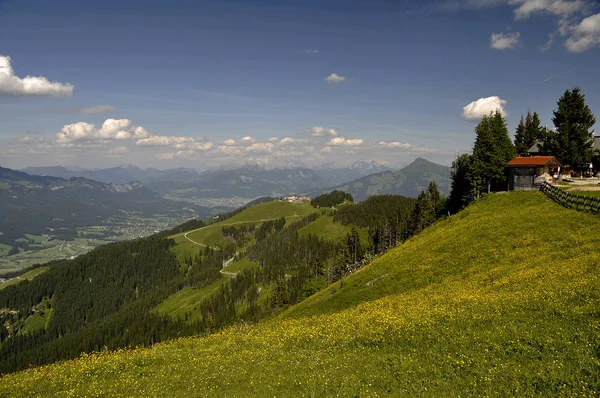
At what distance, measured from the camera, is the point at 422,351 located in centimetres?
2069

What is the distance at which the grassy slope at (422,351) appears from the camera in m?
16.6

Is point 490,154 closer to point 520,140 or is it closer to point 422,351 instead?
point 520,140

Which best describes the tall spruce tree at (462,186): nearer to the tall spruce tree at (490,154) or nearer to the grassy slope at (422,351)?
the tall spruce tree at (490,154)

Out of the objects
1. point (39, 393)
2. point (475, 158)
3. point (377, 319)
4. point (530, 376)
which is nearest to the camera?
point (530, 376)

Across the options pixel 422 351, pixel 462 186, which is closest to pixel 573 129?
pixel 462 186

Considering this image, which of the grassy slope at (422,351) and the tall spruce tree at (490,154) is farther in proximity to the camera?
the tall spruce tree at (490,154)

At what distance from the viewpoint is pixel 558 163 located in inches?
3041

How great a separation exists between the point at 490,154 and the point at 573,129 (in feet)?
70.6

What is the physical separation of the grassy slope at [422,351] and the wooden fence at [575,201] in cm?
813

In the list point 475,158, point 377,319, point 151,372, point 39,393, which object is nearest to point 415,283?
point 377,319

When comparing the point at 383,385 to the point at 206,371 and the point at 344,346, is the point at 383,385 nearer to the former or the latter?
the point at 344,346

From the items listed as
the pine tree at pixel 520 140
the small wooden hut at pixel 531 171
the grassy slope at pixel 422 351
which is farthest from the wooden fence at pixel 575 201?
the pine tree at pixel 520 140

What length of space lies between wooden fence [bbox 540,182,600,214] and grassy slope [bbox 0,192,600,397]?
813cm

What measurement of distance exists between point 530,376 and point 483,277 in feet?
69.1
